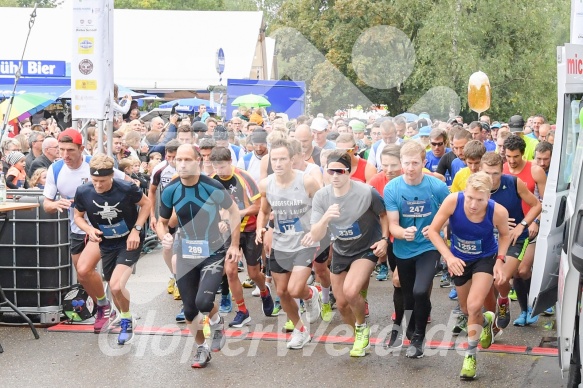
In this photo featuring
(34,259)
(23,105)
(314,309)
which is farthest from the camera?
(23,105)

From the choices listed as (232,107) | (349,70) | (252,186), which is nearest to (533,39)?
(349,70)

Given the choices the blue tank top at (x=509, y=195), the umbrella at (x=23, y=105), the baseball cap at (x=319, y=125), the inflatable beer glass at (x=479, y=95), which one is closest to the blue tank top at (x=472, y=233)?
the blue tank top at (x=509, y=195)

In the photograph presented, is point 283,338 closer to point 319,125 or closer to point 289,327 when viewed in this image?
point 289,327

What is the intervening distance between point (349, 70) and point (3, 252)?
31723 mm

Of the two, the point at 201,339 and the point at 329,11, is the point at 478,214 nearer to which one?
the point at 201,339

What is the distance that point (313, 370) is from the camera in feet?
25.3

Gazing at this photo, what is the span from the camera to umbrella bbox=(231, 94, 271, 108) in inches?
970

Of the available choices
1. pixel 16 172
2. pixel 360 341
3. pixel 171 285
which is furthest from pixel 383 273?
pixel 16 172

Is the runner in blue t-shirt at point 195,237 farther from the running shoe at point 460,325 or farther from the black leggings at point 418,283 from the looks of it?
the running shoe at point 460,325

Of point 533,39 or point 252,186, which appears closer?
point 252,186

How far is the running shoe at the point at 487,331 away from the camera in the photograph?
7.88 meters

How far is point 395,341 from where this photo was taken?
839 cm

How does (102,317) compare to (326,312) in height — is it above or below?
above

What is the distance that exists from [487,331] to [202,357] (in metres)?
2.47
